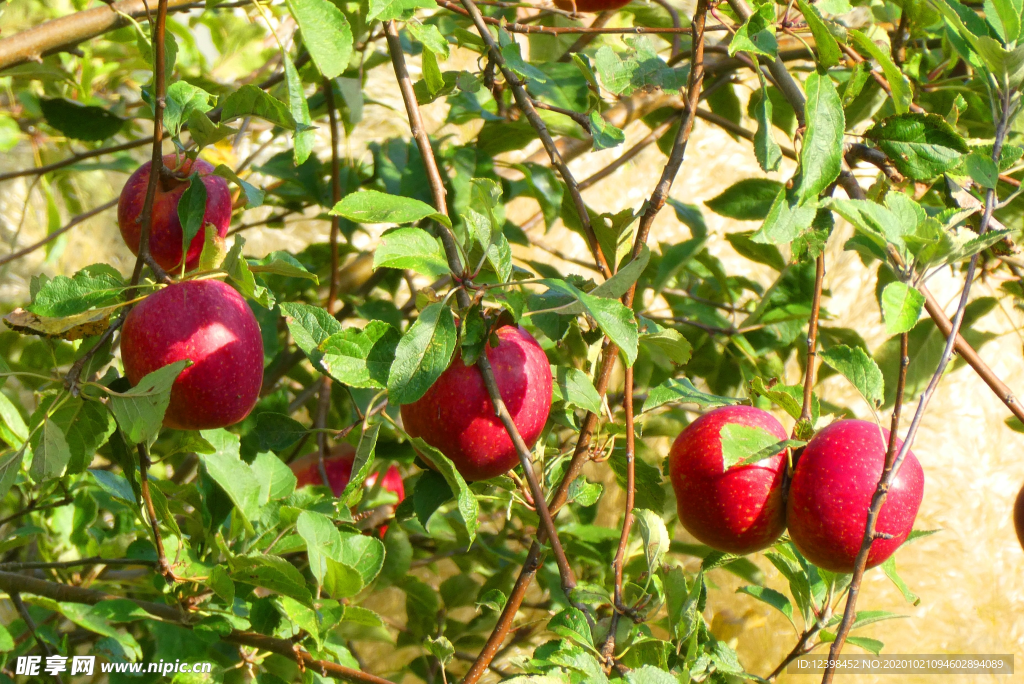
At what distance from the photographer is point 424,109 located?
1698mm

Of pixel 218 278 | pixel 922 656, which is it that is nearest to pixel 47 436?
pixel 218 278

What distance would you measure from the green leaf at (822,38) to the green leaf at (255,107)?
1.14ft

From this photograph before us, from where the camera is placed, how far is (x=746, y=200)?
0.92 m

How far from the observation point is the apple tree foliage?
494 millimetres

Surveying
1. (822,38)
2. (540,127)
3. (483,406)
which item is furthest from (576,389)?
(822,38)

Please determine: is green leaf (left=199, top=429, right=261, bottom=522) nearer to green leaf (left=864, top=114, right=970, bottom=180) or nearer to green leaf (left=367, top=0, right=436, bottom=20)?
green leaf (left=367, top=0, right=436, bottom=20)

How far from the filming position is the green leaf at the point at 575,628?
0.48 meters

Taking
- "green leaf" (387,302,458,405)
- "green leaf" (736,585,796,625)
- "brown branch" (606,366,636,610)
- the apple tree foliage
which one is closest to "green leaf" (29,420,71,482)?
the apple tree foliage

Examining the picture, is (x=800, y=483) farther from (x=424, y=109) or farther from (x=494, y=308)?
(x=424, y=109)

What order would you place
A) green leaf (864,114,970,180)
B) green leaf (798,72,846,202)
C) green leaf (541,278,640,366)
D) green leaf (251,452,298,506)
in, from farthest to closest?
green leaf (251,452,298,506), green leaf (864,114,970,180), green leaf (798,72,846,202), green leaf (541,278,640,366)

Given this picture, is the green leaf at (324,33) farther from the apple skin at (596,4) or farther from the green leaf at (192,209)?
the apple skin at (596,4)

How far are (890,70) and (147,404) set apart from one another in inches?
21.6

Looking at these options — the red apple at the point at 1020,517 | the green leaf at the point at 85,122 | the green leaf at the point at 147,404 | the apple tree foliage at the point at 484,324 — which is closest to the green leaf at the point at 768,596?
the apple tree foliage at the point at 484,324

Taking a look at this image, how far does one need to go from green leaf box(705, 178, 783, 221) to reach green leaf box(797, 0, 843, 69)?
A: 35 centimetres
